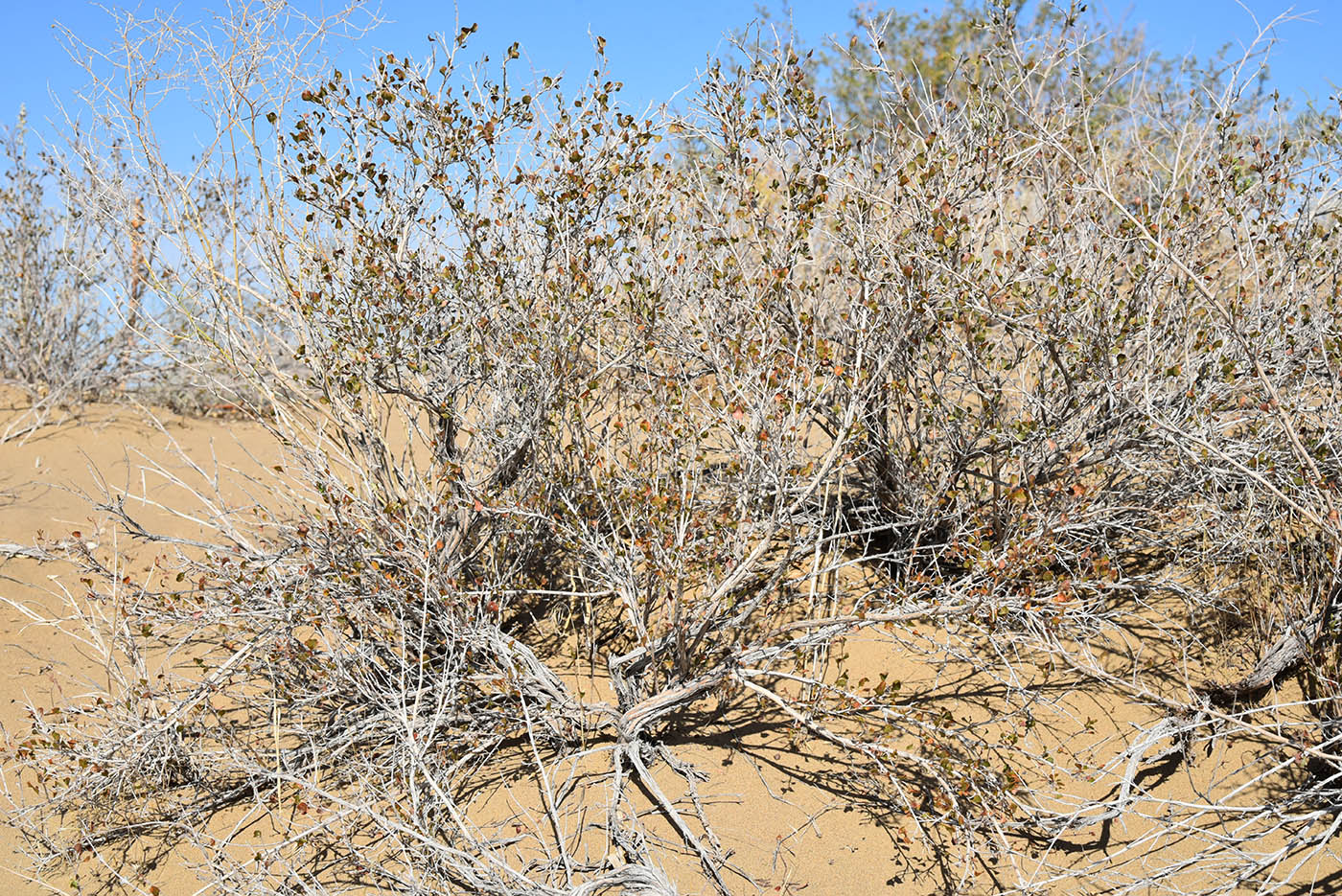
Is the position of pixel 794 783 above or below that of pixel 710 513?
below

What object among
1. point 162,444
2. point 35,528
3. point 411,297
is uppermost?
point 411,297

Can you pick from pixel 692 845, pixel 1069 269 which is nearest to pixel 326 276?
pixel 692 845

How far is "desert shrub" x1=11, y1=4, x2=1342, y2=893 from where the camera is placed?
3.78 metres

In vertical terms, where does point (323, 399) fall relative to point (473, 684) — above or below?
above

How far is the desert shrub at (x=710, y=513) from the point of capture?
3781mm

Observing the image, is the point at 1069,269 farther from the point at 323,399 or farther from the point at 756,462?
the point at 323,399

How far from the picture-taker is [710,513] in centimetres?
412

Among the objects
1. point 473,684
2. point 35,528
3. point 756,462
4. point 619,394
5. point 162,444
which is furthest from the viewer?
point 162,444

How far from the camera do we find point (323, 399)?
436 cm

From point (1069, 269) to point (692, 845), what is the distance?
112 inches

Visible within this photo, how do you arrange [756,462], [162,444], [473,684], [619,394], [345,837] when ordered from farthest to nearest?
[162,444], [619,394], [473,684], [756,462], [345,837]

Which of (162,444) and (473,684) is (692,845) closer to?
(473,684)

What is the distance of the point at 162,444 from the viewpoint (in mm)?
8125

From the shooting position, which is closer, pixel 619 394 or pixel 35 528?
pixel 619 394
